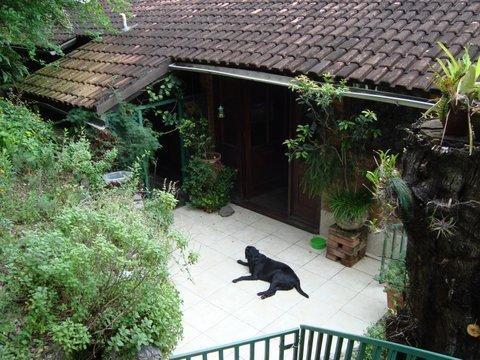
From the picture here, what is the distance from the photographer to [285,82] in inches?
225

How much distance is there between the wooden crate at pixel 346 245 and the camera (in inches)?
244

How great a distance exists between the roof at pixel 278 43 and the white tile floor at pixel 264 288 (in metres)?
2.80

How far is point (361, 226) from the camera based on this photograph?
6246 millimetres

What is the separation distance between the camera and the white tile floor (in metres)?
5.07

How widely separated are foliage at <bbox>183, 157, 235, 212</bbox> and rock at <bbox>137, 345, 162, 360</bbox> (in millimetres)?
4819

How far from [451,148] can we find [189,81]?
20.8ft

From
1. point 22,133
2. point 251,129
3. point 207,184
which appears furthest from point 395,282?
point 22,133

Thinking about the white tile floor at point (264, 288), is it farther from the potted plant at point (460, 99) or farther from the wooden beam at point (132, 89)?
the potted plant at point (460, 99)

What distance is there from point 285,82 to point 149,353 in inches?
154

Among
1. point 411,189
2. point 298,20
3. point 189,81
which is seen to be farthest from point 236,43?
point 411,189

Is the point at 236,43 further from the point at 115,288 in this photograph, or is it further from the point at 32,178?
the point at 115,288

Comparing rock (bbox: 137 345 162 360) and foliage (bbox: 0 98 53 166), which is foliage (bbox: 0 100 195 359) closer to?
rock (bbox: 137 345 162 360)

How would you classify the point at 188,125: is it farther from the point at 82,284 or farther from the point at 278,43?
the point at 82,284

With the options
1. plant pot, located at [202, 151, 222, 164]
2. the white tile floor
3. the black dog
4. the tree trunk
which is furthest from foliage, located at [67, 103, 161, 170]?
the tree trunk
